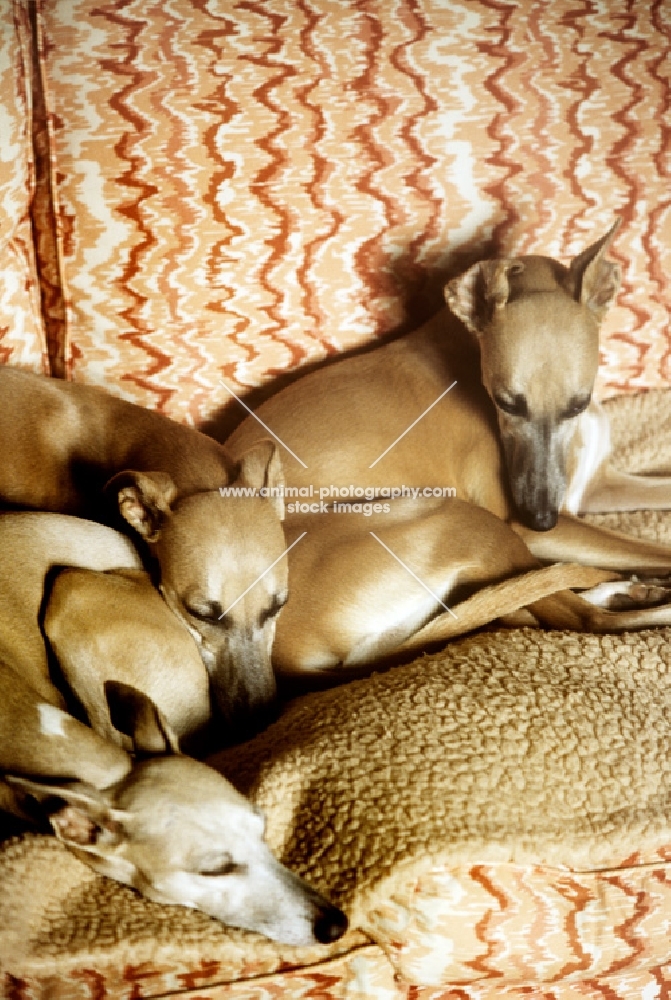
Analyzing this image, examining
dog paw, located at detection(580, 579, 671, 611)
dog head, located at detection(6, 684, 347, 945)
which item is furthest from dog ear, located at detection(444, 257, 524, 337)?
dog head, located at detection(6, 684, 347, 945)

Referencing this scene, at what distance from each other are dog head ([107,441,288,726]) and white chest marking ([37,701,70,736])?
228mm

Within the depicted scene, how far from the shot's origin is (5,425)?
1414 millimetres

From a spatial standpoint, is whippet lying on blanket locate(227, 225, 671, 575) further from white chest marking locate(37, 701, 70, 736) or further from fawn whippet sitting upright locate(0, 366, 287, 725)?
white chest marking locate(37, 701, 70, 736)

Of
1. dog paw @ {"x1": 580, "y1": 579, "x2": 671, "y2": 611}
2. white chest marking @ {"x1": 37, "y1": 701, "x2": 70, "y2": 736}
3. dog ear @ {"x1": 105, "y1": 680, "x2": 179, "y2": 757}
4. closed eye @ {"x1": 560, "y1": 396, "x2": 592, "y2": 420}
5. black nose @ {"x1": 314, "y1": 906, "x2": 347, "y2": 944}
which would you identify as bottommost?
dog paw @ {"x1": 580, "y1": 579, "x2": 671, "y2": 611}

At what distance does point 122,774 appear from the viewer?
3.22 ft

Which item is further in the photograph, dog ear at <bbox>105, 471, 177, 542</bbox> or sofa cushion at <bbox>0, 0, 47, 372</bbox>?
sofa cushion at <bbox>0, 0, 47, 372</bbox>

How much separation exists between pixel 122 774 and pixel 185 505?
0.39 meters

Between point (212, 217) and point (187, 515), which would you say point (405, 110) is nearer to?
point (212, 217)

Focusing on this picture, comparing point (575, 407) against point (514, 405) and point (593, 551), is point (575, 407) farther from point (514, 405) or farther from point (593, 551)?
point (593, 551)

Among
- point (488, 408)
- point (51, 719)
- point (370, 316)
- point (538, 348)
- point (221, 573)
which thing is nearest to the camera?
point (51, 719)

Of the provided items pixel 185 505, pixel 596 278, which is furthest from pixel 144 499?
pixel 596 278

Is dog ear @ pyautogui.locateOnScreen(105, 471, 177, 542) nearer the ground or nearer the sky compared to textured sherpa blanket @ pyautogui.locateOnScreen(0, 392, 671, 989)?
nearer the sky

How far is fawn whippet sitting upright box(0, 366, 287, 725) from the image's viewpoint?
1202mm

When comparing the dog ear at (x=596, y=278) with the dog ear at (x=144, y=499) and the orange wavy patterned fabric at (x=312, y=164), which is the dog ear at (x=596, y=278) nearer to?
the orange wavy patterned fabric at (x=312, y=164)
